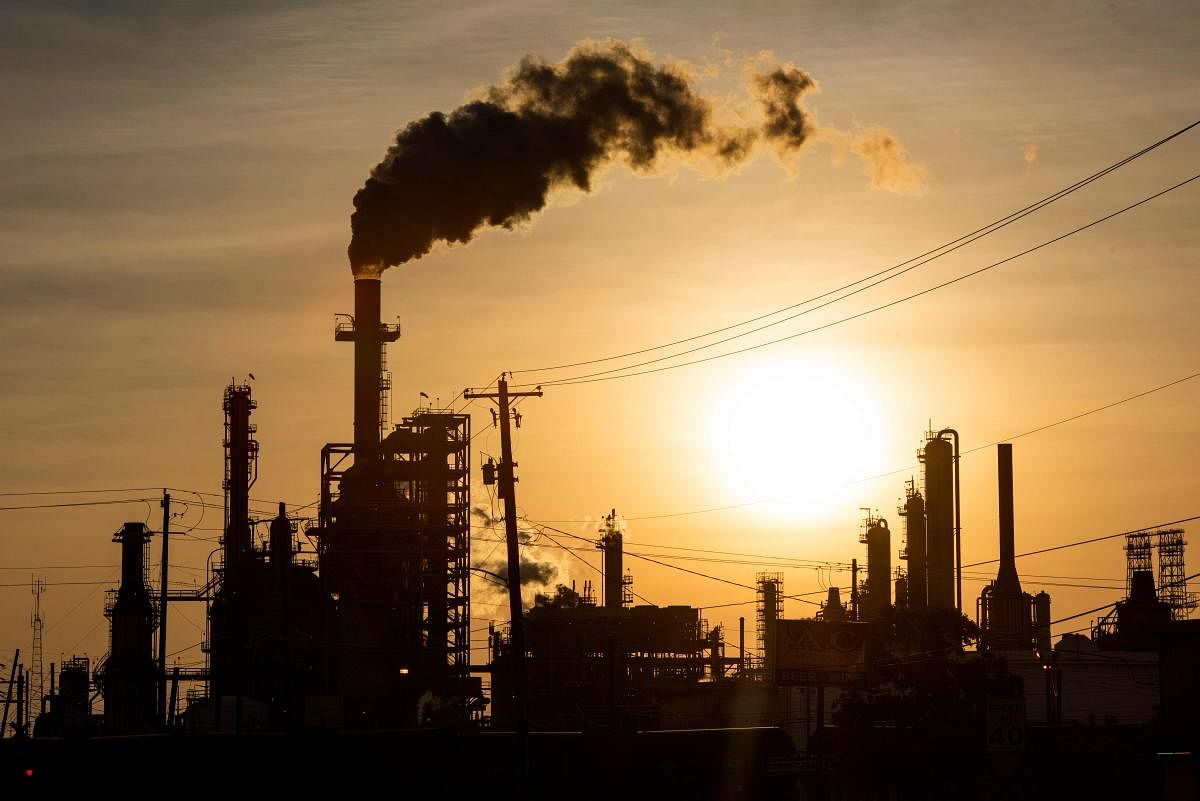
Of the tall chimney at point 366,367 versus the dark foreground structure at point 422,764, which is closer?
the dark foreground structure at point 422,764

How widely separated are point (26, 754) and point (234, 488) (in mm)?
46658

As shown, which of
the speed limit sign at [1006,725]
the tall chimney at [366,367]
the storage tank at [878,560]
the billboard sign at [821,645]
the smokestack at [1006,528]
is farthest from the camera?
the storage tank at [878,560]

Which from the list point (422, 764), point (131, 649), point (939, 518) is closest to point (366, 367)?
point (131, 649)

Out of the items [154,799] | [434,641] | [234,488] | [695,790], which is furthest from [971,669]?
[234,488]

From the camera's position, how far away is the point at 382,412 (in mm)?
76688

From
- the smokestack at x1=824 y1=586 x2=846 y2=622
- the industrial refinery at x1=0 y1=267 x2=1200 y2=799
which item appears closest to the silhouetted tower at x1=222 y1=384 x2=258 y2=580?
the industrial refinery at x1=0 y1=267 x2=1200 y2=799

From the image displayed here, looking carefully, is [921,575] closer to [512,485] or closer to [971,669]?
[971,669]

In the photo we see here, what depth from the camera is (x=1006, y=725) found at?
66.6ft

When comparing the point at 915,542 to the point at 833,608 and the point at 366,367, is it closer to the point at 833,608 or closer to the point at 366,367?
the point at 833,608

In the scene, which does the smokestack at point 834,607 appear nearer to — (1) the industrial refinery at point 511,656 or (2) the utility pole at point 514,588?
(1) the industrial refinery at point 511,656

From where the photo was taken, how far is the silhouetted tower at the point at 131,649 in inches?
3268

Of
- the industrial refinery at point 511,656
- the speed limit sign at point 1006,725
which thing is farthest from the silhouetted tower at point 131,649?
the speed limit sign at point 1006,725

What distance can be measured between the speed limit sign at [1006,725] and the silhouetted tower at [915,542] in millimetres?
79663

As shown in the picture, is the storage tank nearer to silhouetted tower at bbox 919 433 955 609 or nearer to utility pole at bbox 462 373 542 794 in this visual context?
silhouetted tower at bbox 919 433 955 609
